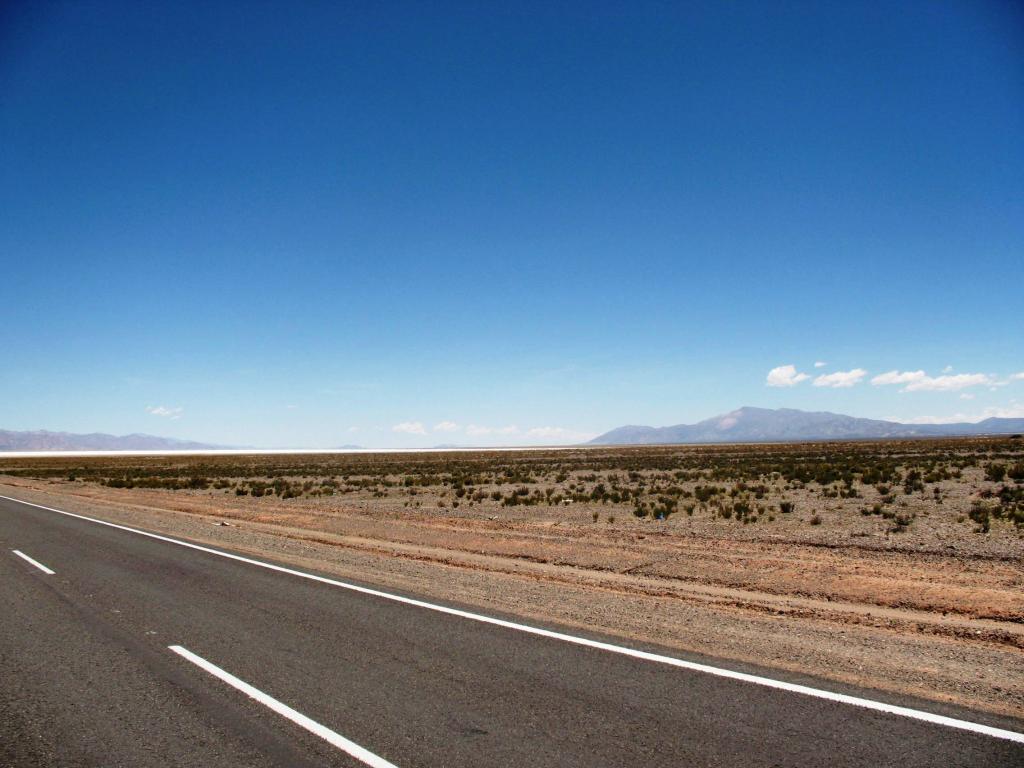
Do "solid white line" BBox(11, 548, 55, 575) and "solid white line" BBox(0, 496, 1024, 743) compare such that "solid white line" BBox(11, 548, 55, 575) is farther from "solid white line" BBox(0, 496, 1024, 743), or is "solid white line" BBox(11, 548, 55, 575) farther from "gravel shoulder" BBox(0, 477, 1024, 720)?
"solid white line" BBox(0, 496, 1024, 743)

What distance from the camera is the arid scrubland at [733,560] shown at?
716 cm

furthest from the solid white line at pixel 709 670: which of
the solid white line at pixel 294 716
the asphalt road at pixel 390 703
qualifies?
the solid white line at pixel 294 716

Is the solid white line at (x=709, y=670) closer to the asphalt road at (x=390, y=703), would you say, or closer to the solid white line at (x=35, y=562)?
the asphalt road at (x=390, y=703)

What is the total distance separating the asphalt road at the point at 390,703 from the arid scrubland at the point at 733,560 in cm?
114

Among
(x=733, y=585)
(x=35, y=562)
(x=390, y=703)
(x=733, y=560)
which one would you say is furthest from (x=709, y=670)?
(x=35, y=562)

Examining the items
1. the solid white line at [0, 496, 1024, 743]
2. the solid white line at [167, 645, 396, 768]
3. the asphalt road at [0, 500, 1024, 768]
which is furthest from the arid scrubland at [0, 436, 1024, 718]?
the solid white line at [167, 645, 396, 768]

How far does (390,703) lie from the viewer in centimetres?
559

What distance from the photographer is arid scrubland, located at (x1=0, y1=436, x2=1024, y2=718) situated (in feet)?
23.5

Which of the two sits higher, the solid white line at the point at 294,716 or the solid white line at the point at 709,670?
the solid white line at the point at 294,716

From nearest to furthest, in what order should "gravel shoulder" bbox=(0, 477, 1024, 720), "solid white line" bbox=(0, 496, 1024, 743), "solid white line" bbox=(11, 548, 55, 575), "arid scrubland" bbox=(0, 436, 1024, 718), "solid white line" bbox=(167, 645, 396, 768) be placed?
"solid white line" bbox=(167, 645, 396, 768) → "solid white line" bbox=(0, 496, 1024, 743) → "gravel shoulder" bbox=(0, 477, 1024, 720) → "arid scrubland" bbox=(0, 436, 1024, 718) → "solid white line" bbox=(11, 548, 55, 575)

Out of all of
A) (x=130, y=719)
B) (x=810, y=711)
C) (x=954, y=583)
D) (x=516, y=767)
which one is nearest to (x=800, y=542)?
(x=954, y=583)

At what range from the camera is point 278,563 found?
43.2ft

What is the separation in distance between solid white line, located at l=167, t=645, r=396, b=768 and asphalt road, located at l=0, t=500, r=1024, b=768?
2 centimetres

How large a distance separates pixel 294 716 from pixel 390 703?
31.1 inches
